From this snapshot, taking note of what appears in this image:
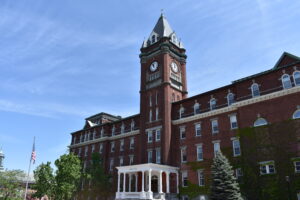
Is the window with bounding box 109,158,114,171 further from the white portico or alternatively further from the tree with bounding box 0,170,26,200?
the tree with bounding box 0,170,26,200

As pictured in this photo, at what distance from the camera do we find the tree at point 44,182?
39.9m

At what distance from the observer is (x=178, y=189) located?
1458 inches

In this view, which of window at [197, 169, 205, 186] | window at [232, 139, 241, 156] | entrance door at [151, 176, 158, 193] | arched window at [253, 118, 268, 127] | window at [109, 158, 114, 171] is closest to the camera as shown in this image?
arched window at [253, 118, 268, 127]

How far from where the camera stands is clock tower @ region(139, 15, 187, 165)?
40.8 meters

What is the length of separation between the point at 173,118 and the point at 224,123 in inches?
366

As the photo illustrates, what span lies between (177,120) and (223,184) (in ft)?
50.9

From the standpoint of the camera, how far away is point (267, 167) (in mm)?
29141

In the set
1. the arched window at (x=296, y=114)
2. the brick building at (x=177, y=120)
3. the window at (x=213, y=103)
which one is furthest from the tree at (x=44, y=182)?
the arched window at (x=296, y=114)

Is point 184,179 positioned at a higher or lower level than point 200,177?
lower

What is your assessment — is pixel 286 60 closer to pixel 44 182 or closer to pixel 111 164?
pixel 111 164

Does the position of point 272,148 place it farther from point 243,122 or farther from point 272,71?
point 272,71

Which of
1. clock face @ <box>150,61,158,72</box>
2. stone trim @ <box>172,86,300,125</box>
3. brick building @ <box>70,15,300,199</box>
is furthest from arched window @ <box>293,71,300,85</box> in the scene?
clock face @ <box>150,61,158,72</box>

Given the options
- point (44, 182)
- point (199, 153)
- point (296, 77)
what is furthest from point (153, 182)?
point (296, 77)

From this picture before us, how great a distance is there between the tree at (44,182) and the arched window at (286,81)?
3572 cm
